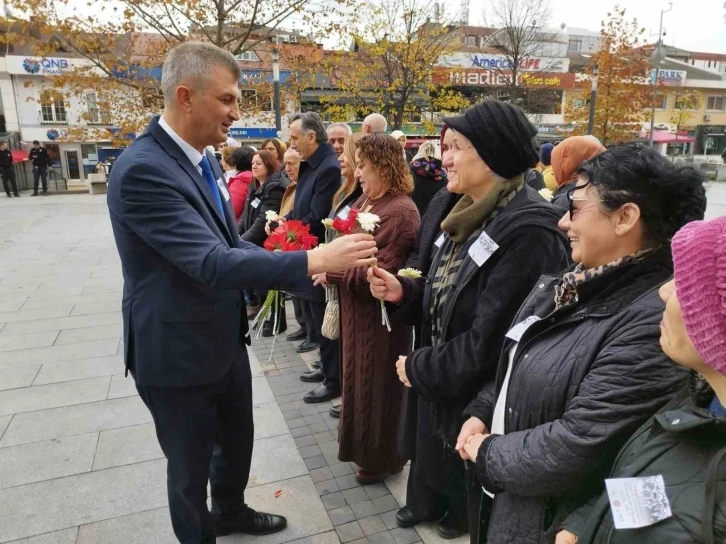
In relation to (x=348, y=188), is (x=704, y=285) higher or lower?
higher

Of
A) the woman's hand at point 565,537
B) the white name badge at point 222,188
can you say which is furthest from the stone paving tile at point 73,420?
the woman's hand at point 565,537

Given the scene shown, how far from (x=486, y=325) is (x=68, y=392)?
3.72 metres

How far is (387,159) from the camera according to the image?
3.02 metres

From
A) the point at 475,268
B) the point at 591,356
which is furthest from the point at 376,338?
the point at 591,356

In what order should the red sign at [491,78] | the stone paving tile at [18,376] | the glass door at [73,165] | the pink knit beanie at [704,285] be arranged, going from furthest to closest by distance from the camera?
the glass door at [73,165] < the red sign at [491,78] < the stone paving tile at [18,376] < the pink knit beanie at [704,285]

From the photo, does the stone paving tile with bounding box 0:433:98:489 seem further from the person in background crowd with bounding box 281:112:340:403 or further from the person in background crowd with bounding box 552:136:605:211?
the person in background crowd with bounding box 552:136:605:211

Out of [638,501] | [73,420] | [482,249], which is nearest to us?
[638,501]

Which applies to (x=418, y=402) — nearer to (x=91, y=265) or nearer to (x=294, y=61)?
(x=91, y=265)

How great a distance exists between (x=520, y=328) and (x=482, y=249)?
41cm

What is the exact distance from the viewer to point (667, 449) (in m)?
1.10

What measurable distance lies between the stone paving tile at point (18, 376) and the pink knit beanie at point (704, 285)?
15.9ft

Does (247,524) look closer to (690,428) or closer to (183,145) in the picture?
(183,145)

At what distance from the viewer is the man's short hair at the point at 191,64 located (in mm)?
1989

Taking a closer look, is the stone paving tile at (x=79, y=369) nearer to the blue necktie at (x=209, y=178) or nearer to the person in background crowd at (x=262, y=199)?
the person in background crowd at (x=262, y=199)
